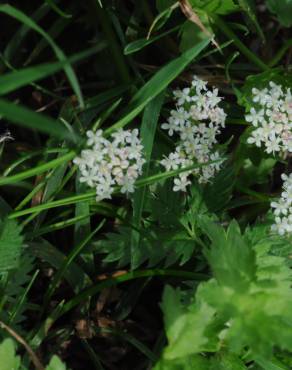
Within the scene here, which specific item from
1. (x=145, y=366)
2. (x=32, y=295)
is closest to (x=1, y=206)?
(x=32, y=295)

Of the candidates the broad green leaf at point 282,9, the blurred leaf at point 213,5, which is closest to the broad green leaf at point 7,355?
the blurred leaf at point 213,5

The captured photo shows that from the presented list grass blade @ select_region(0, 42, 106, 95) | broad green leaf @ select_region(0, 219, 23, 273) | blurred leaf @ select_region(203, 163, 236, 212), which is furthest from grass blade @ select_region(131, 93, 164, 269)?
grass blade @ select_region(0, 42, 106, 95)

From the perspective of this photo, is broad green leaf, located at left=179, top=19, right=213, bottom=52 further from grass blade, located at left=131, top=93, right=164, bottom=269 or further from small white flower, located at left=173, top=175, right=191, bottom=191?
small white flower, located at left=173, top=175, right=191, bottom=191

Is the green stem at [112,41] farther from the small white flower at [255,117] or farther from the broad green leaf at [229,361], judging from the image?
the broad green leaf at [229,361]

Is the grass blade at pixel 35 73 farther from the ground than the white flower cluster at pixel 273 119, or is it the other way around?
the white flower cluster at pixel 273 119

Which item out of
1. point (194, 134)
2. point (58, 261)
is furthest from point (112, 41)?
point (58, 261)

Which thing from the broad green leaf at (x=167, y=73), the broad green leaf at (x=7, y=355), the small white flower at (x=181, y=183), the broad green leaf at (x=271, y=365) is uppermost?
the broad green leaf at (x=167, y=73)

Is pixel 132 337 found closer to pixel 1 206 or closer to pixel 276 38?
pixel 1 206
